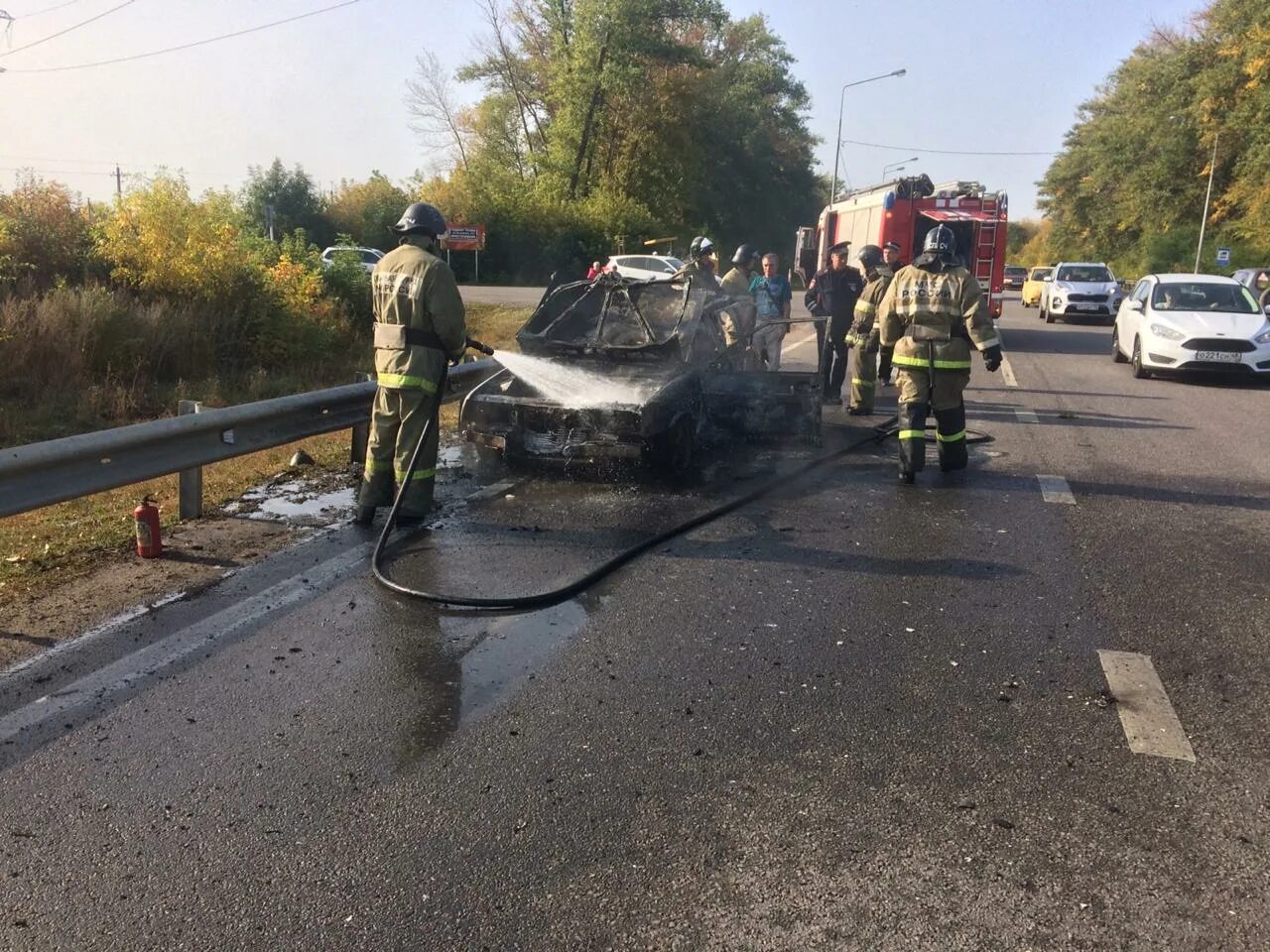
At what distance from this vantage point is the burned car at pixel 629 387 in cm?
717

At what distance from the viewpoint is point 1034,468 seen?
26.8ft

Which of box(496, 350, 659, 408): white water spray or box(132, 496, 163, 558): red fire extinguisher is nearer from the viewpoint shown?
box(132, 496, 163, 558): red fire extinguisher

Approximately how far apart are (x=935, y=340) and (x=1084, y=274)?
71.3ft

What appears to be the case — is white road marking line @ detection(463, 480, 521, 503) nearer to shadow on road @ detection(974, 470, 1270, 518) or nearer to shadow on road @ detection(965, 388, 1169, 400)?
shadow on road @ detection(974, 470, 1270, 518)

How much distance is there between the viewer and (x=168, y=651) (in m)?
4.23

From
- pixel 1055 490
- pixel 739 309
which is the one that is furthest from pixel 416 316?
pixel 1055 490

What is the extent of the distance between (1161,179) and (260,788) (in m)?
61.6

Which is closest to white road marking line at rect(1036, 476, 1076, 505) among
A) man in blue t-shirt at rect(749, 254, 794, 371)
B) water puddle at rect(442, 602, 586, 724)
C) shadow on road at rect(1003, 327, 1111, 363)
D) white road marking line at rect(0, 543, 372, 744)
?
water puddle at rect(442, 602, 586, 724)

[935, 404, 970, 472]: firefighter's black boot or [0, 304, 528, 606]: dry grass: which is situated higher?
[935, 404, 970, 472]: firefighter's black boot

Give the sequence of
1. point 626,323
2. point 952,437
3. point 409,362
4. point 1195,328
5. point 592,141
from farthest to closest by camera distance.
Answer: point 592,141, point 1195,328, point 626,323, point 952,437, point 409,362

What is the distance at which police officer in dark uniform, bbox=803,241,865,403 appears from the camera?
1146cm

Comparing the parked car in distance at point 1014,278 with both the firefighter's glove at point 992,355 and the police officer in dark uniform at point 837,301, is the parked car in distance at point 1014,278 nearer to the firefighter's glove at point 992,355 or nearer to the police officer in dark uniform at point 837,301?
the police officer in dark uniform at point 837,301

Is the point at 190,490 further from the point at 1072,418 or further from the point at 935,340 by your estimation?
the point at 1072,418

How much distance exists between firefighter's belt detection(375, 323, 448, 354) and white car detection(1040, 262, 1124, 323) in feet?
74.7
